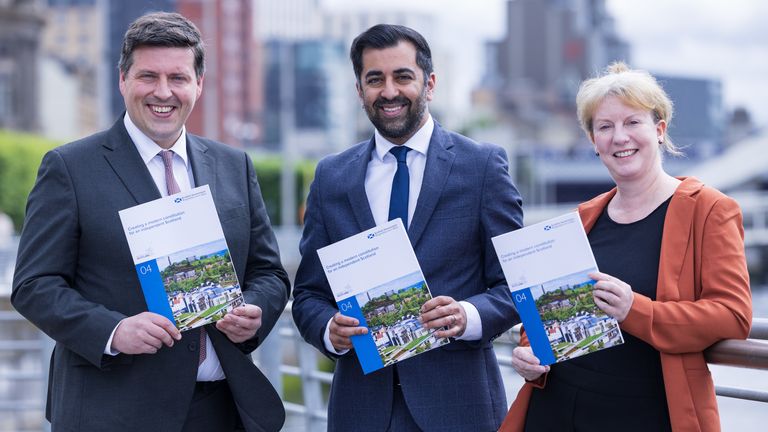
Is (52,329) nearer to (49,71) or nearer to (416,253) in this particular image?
(416,253)

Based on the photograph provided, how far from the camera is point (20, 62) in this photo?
41.8m

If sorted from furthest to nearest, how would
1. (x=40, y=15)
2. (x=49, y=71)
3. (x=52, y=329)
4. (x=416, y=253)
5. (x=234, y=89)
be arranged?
(x=234, y=89) → (x=49, y=71) → (x=40, y=15) → (x=416, y=253) → (x=52, y=329)

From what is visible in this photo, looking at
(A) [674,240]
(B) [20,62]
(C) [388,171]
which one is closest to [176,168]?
(C) [388,171]

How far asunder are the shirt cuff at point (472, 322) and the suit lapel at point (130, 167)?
0.96m

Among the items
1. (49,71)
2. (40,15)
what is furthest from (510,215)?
(49,71)

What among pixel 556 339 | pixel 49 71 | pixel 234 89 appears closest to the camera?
pixel 556 339

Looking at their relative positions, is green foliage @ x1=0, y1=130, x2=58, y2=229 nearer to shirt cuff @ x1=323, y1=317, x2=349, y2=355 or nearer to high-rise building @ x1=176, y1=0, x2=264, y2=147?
shirt cuff @ x1=323, y1=317, x2=349, y2=355

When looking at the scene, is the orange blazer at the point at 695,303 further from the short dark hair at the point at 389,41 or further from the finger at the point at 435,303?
the short dark hair at the point at 389,41

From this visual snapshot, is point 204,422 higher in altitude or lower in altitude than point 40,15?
lower

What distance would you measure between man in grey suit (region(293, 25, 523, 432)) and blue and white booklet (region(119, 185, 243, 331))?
0.34 metres

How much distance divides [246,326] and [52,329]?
53cm

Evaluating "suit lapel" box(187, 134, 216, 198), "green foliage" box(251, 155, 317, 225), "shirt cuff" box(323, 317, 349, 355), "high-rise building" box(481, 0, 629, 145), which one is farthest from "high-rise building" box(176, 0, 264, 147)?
"shirt cuff" box(323, 317, 349, 355)

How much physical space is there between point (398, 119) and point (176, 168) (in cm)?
69

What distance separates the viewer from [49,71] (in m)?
56.0
